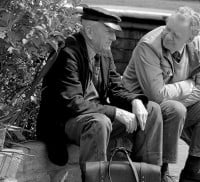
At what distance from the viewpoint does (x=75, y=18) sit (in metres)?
4.65

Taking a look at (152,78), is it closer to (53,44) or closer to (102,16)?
(102,16)

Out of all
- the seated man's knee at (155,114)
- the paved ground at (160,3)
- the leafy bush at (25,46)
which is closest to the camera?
the leafy bush at (25,46)

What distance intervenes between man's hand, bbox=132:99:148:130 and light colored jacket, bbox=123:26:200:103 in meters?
0.32

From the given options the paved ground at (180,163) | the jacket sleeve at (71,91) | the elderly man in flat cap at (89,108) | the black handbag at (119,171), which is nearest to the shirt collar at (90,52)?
the elderly man in flat cap at (89,108)

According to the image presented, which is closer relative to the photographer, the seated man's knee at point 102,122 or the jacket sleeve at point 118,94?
the seated man's knee at point 102,122

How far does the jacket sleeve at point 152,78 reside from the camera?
5.17 m

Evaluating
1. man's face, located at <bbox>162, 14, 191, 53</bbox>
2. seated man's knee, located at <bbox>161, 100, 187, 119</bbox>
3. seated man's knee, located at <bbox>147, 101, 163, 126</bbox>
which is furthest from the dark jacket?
man's face, located at <bbox>162, 14, 191, 53</bbox>

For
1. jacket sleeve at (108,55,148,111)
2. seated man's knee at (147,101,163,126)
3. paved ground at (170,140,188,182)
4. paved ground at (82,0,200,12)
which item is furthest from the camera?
paved ground at (82,0,200,12)

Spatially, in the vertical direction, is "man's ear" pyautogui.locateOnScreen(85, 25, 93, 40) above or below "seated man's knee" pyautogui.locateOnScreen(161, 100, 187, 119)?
above

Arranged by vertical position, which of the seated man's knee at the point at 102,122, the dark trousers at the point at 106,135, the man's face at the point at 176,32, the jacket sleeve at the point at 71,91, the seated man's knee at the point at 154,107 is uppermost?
the man's face at the point at 176,32

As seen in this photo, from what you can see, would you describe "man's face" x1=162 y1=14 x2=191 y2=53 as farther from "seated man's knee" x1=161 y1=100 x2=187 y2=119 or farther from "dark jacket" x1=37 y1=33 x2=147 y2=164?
"dark jacket" x1=37 y1=33 x2=147 y2=164

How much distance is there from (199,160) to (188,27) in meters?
1.08

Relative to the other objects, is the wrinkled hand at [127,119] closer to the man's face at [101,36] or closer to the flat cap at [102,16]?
the man's face at [101,36]

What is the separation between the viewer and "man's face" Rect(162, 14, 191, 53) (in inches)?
204
